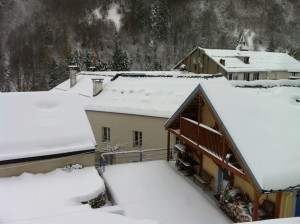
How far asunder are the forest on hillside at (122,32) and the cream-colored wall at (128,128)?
29492mm

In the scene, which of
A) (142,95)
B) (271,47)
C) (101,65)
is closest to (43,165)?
(142,95)

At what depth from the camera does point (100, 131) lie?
23062 millimetres

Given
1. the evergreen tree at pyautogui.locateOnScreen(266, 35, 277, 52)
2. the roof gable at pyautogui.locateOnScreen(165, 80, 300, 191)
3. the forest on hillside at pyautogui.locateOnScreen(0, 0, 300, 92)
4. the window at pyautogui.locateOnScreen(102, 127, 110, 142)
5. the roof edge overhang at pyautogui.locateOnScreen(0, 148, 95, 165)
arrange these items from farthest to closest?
the evergreen tree at pyautogui.locateOnScreen(266, 35, 277, 52), the forest on hillside at pyautogui.locateOnScreen(0, 0, 300, 92), the window at pyautogui.locateOnScreen(102, 127, 110, 142), the roof edge overhang at pyautogui.locateOnScreen(0, 148, 95, 165), the roof gable at pyautogui.locateOnScreen(165, 80, 300, 191)

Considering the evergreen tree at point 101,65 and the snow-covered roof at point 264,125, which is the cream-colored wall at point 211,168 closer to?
the snow-covered roof at point 264,125

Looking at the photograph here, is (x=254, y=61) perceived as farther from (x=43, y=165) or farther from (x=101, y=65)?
(x=43, y=165)

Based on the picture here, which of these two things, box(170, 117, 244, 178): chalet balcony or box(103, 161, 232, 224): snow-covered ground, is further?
box(103, 161, 232, 224): snow-covered ground

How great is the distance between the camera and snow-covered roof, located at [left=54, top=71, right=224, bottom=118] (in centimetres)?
2139

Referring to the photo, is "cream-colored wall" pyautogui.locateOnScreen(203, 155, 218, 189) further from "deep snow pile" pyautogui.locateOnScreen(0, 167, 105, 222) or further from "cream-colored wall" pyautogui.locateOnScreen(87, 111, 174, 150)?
"cream-colored wall" pyautogui.locateOnScreen(87, 111, 174, 150)

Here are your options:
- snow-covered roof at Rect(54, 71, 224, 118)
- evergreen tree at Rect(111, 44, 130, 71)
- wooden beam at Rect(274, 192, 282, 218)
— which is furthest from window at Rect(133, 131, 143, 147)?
evergreen tree at Rect(111, 44, 130, 71)

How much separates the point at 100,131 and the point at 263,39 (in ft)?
205

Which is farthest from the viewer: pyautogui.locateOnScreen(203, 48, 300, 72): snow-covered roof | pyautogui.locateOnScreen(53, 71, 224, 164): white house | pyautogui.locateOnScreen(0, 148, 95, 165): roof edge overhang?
pyautogui.locateOnScreen(203, 48, 300, 72): snow-covered roof

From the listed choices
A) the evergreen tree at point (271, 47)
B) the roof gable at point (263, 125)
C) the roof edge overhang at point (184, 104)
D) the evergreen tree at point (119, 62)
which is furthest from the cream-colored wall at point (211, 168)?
the evergreen tree at point (271, 47)

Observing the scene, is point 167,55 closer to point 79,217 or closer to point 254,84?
point 254,84

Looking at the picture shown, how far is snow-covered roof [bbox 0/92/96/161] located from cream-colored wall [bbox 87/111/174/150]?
6.79 meters
